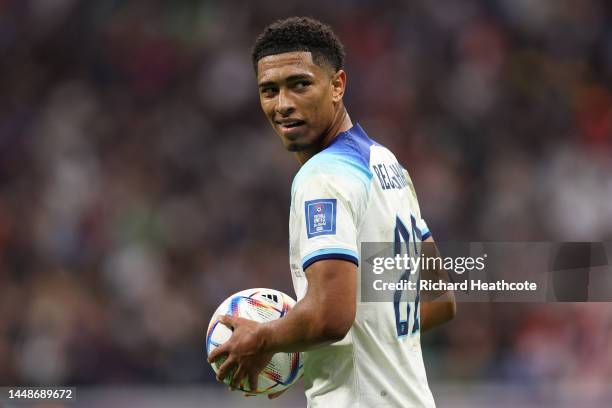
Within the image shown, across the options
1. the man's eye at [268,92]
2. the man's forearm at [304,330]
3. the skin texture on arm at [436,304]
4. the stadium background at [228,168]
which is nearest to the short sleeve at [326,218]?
the man's forearm at [304,330]

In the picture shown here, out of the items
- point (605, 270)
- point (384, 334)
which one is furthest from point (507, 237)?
point (384, 334)

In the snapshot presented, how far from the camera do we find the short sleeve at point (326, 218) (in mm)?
2767

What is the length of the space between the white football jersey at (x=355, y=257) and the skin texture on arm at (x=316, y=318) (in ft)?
0.20

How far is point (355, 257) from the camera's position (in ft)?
9.11

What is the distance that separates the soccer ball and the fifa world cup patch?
1.46 ft

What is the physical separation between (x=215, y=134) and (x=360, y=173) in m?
6.78

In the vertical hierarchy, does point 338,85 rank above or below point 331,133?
above

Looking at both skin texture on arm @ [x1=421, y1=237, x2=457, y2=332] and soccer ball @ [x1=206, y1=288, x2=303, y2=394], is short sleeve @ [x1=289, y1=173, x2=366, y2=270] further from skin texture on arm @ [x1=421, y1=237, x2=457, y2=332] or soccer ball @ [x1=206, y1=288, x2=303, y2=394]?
skin texture on arm @ [x1=421, y1=237, x2=457, y2=332]

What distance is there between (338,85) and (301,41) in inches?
8.8

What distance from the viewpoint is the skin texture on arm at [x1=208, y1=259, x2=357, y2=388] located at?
270cm

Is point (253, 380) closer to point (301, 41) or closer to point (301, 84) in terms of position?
point (301, 84)

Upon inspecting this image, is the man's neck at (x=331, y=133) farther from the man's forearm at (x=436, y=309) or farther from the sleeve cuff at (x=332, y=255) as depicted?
the man's forearm at (x=436, y=309)

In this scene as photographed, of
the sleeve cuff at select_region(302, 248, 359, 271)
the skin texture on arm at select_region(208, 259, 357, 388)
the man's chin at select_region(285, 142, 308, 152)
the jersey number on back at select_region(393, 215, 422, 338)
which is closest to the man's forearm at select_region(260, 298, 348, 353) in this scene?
the skin texture on arm at select_region(208, 259, 357, 388)

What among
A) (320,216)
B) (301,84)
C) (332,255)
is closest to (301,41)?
(301,84)
